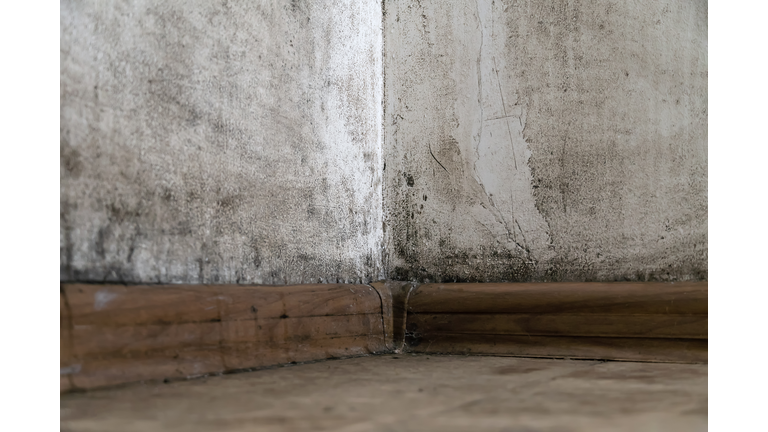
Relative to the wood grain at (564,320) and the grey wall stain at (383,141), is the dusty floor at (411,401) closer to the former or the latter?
the wood grain at (564,320)

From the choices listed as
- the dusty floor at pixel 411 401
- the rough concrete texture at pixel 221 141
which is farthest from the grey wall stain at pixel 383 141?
the dusty floor at pixel 411 401

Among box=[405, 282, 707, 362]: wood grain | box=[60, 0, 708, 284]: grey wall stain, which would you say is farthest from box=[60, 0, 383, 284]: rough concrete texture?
box=[405, 282, 707, 362]: wood grain

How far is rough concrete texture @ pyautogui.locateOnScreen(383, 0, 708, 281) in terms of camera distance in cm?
146

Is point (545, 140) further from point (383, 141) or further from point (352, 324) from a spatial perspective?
point (352, 324)

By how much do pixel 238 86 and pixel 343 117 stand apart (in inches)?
14.2

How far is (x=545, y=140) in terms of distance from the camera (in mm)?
1562

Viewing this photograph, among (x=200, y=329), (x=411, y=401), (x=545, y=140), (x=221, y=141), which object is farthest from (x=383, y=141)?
(x=411, y=401)

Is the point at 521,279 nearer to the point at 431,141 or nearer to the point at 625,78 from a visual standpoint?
the point at 431,141

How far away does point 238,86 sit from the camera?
1.27 meters

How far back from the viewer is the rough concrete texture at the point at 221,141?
3.22 feet

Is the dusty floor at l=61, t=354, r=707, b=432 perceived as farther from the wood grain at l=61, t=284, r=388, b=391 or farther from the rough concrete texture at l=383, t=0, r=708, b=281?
the rough concrete texture at l=383, t=0, r=708, b=281

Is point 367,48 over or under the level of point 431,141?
over

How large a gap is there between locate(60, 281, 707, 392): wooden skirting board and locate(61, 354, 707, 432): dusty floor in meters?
0.05

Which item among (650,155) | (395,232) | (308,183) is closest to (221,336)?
(308,183)
